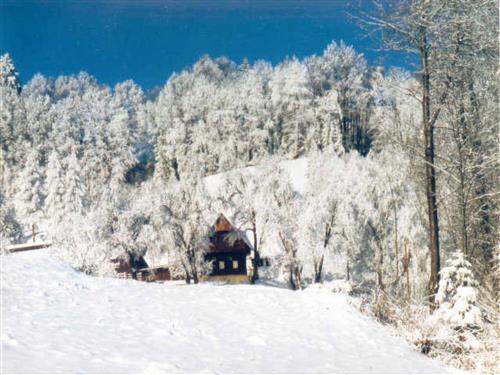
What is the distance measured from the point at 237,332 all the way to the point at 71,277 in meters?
5.31

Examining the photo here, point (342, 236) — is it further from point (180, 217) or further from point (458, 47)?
point (458, 47)

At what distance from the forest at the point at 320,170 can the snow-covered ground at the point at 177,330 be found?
157 centimetres

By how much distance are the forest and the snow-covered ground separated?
1573 mm

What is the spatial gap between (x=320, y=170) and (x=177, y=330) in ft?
101

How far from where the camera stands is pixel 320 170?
123ft

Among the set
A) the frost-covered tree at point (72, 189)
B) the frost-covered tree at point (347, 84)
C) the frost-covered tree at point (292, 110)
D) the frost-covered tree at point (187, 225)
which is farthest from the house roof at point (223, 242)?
the frost-covered tree at point (347, 84)

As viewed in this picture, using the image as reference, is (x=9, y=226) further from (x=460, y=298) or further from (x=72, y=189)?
(x=460, y=298)

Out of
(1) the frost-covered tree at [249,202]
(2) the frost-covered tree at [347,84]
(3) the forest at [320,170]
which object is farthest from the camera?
(2) the frost-covered tree at [347,84]

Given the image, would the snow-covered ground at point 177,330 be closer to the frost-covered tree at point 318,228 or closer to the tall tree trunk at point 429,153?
the tall tree trunk at point 429,153

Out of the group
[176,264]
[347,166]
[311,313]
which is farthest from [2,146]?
[311,313]

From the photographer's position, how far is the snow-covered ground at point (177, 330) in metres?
5.92

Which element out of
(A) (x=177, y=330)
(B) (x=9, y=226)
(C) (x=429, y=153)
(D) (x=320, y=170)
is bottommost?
(A) (x=177, y=330)

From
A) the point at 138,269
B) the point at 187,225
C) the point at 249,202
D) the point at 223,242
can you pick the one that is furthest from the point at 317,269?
the point at 138,269

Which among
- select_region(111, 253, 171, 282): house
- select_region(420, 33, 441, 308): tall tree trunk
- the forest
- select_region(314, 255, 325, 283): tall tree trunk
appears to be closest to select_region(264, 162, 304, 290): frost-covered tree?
the forest
